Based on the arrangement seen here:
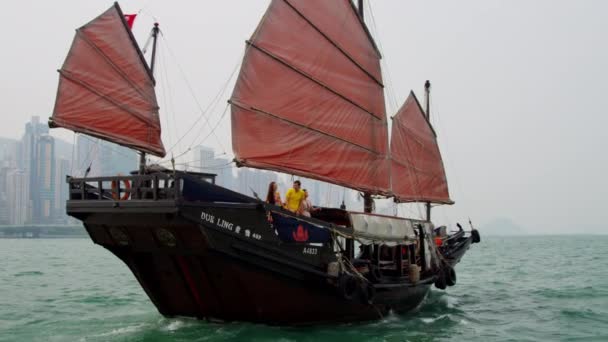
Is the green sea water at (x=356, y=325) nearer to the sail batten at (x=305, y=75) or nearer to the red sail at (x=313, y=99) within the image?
the red sail at (x=313, y=99)

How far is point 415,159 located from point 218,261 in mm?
12640

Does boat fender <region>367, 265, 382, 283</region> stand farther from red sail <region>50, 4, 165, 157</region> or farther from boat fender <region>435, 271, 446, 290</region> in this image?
red sail <region>50, 4, 165, 157</region>

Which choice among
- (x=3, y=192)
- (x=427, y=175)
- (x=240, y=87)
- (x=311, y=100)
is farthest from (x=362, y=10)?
(x=3, y=192)

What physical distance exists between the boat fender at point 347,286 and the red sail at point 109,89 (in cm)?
637

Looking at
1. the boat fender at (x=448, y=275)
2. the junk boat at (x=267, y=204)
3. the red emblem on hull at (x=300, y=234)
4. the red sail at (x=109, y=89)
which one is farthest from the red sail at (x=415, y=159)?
the red emblem on hull at (x=300, y=234)

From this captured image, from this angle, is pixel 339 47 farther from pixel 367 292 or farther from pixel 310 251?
pixel 367 292

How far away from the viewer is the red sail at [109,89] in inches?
503

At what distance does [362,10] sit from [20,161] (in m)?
131

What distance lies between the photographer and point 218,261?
31.5 ft

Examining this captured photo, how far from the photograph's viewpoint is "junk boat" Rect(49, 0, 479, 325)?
9.50 m

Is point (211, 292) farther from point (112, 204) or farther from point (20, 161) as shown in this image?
point (20, 161)

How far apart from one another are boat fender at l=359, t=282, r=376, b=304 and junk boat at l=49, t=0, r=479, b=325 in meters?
0.02

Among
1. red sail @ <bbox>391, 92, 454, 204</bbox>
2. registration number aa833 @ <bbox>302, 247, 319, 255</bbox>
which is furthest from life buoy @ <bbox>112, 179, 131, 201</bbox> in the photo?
red sail @ <bbox>391, 92, 454, 204</bbox>

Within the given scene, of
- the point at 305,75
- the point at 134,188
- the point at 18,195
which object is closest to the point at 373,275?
the point at 305,75
